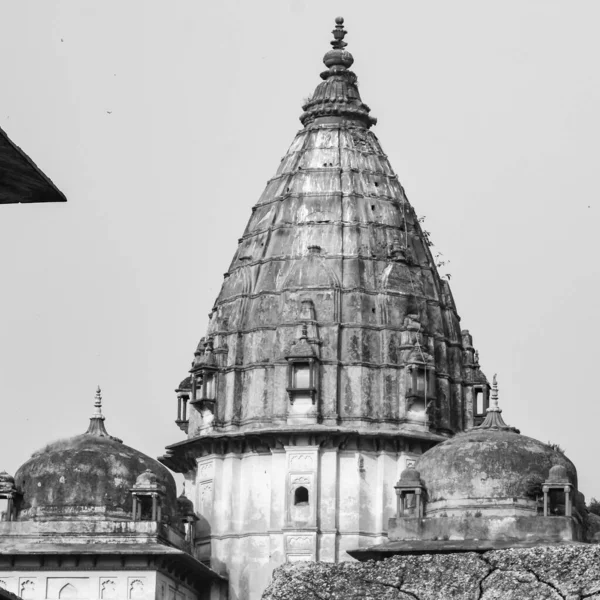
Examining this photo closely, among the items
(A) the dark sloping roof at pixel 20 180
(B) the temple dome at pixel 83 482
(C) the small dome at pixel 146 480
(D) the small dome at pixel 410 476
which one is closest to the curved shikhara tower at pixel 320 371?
(B) the temple dome at pixel 83 482

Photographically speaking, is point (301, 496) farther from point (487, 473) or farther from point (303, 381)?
point (487, 473)

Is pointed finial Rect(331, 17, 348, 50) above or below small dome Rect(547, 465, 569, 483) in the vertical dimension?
above

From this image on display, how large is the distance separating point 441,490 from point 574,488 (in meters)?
2.98

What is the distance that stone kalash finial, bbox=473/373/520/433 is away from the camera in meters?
50.4

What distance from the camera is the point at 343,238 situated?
5553 cm

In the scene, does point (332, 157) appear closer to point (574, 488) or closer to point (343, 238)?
point (343, 238)

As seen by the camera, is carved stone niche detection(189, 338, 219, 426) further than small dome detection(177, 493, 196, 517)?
Yes

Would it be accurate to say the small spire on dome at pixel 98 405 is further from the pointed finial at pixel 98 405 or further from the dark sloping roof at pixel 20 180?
the dark sloping roof at pixel 20 180

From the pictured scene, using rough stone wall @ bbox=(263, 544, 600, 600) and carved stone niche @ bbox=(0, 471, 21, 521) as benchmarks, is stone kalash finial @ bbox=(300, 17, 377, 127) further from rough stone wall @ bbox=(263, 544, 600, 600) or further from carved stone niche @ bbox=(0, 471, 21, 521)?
rough stone wall @ bbox=(263, 544, 600, 600)

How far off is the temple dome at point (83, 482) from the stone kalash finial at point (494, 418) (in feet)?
25.3

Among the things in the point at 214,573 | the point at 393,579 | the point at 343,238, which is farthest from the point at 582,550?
the point at 343,238

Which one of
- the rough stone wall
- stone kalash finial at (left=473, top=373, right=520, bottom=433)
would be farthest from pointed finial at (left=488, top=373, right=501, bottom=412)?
the rough stone wall

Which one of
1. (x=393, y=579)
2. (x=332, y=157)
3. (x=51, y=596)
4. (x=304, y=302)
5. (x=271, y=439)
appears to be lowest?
(x=393, y=579)

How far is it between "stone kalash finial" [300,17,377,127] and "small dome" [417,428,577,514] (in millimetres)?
12637
